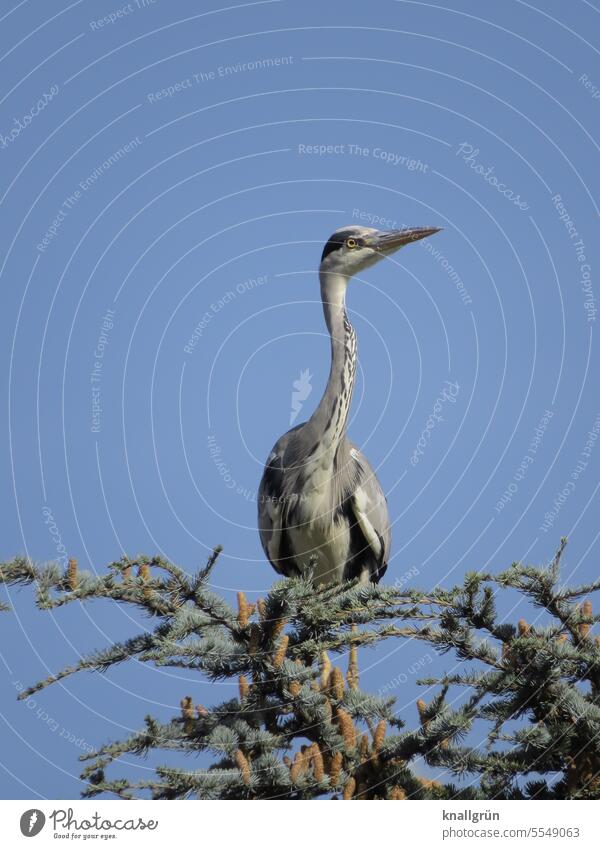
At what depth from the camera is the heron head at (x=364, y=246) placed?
27.1 ft

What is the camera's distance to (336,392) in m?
7.95

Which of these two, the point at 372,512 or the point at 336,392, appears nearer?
the point at 336,392

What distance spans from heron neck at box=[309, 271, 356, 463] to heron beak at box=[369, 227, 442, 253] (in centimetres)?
54

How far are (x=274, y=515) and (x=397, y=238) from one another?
7.28 ft

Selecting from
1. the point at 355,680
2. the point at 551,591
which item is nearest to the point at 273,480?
the point at 355,680

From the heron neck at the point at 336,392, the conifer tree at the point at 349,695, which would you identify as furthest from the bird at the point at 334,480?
the conifer tree at the point at 349,695

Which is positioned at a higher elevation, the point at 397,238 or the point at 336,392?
the point at 397,238

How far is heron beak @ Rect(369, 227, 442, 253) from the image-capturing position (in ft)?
27.0

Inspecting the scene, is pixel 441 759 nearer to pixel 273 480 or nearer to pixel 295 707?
pixel 295 707
